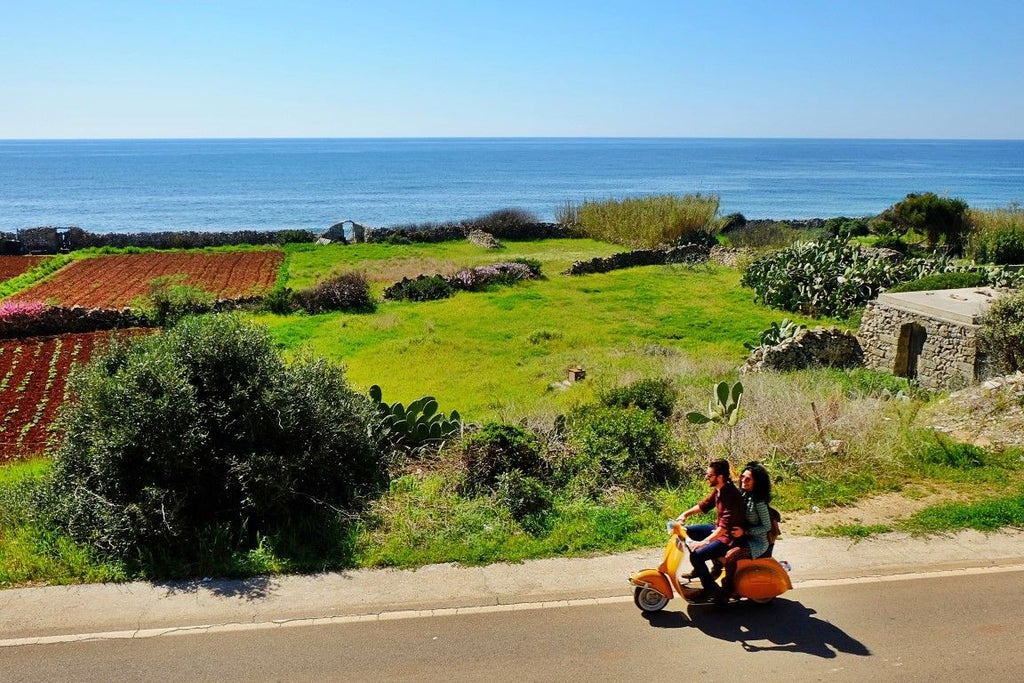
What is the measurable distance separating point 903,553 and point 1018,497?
8.20 ft

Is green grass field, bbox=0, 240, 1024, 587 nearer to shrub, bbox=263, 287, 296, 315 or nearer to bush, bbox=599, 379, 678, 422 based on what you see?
bush, bbox=599, 379, 678, 422

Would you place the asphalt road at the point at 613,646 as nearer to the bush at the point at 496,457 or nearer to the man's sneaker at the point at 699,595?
the man's sneaker at the point at 699,595

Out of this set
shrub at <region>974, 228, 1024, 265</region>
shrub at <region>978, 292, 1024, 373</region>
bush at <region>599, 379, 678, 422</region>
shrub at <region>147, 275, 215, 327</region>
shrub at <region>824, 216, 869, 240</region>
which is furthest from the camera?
shrub at <region>824, 216, 869, 240</region>

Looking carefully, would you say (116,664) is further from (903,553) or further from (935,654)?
Answer: (903,553)

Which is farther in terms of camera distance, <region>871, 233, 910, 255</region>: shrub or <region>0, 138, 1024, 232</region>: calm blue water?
<region>0, 138, 1024, 232</region>: calm blue water

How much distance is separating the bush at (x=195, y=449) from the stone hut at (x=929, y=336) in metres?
13.4

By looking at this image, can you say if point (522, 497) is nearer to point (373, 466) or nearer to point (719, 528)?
point (373, 466)

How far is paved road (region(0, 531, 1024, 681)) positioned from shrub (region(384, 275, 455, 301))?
2302cm

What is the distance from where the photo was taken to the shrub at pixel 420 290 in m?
31.5

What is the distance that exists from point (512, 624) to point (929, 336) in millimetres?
14662

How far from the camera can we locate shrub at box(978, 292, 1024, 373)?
16344mm

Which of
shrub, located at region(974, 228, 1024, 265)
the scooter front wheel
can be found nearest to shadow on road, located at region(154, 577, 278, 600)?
the scooter front wheel

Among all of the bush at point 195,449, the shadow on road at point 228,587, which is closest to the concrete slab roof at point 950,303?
the bush at point 195,449

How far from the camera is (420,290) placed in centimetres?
3161
